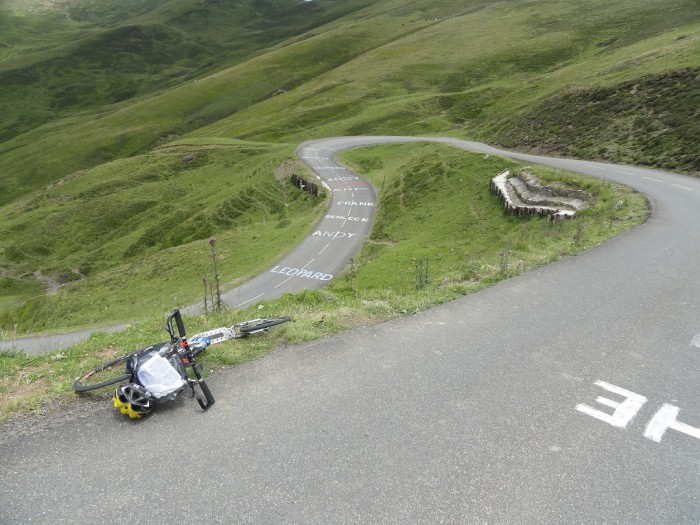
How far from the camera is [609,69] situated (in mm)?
62844

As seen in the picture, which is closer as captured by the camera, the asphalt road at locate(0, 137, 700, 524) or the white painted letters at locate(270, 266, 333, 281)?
the asphalt road at locate(0, 137, 700, 524)

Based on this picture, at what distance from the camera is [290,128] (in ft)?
327

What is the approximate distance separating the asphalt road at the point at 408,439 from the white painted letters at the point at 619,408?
0.03m

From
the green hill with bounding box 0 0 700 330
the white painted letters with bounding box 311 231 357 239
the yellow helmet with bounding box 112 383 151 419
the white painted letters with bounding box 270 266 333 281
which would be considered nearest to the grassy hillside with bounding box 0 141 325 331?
the green hill with bounding box 0 0 700 330

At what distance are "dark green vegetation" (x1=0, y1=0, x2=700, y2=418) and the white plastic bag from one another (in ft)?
11.3

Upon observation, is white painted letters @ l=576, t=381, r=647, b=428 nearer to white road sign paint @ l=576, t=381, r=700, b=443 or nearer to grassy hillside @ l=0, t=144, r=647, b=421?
white road sign paint @ l=576, t=381, r=700, b=443

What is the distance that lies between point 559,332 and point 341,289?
66.6 feet

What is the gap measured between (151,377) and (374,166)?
6057 centimetres

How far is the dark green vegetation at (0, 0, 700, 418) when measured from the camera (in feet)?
94.8

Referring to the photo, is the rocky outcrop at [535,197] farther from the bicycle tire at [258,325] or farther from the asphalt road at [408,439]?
the bicycle tire at [258,325]

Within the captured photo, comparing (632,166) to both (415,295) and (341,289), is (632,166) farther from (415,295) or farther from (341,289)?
(415,295)

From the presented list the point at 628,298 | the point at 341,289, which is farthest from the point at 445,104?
the point at 628,298

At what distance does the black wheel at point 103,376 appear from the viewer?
23.7 ft

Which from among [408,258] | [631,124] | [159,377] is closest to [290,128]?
[631,124]
